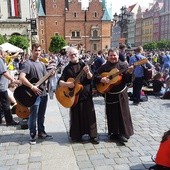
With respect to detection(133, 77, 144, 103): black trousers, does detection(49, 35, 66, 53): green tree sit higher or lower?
higher

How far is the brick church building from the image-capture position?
252 feet

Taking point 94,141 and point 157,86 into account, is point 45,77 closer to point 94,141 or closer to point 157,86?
point 94,141

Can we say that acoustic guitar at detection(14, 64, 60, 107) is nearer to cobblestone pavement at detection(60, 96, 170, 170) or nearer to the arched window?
cobblestone pavement at detection(60, 96, 170, 170)

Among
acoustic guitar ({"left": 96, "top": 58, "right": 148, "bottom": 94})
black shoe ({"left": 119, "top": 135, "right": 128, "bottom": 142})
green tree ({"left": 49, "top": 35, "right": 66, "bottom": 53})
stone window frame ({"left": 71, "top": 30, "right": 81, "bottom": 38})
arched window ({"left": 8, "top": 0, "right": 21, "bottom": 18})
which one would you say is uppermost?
arched window ({"left": 8, "top": 0, "right": 21, "bottom": 18})

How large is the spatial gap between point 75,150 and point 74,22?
75.8 m

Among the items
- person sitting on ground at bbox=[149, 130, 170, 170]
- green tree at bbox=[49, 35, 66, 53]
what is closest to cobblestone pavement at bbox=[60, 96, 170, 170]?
person sitting on ground at bbox=[149, 130, 170, 170]

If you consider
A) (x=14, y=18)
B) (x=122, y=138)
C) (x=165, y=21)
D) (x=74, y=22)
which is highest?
(x=165, y=21)

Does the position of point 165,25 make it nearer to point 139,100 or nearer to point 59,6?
point 59,6

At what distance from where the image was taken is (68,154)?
530 centimetres

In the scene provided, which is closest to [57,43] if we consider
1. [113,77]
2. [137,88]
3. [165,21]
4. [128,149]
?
[165,21]

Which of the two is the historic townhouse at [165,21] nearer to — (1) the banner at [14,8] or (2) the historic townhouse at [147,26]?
(2) the historic townhouse at [147,26]

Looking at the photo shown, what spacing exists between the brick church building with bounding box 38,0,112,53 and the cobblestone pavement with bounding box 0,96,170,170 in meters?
71.5

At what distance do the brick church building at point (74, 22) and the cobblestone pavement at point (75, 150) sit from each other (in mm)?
71488

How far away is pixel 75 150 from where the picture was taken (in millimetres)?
5527
